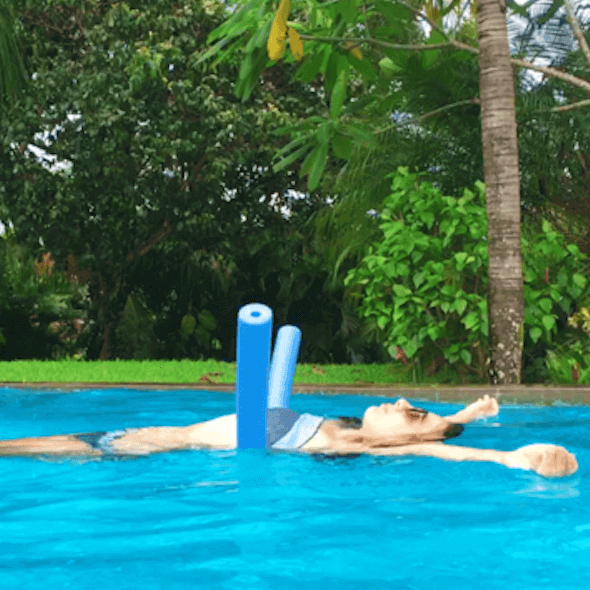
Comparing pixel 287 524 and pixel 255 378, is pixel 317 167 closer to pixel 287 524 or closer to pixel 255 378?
pixel 255 378

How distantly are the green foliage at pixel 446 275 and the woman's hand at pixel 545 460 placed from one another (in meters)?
5.30

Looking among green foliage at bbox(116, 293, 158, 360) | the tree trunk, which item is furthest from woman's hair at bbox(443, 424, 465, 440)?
green foliage at bbox(116, 293, 158, 360)

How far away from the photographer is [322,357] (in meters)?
17.9

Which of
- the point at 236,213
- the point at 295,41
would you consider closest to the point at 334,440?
the point at 295,41

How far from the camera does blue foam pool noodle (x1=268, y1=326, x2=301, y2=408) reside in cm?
656

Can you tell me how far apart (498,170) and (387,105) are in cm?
224

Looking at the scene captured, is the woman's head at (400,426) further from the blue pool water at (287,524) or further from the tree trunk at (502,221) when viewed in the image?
the tree trunk at (502,221)

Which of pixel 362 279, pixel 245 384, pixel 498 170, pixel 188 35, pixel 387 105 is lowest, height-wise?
pixel 245 384

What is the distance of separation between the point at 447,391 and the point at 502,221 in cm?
189

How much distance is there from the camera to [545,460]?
5.36 metres

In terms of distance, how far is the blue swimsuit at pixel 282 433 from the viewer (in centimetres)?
618

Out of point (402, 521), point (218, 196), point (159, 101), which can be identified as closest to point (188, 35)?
point (159, 101)

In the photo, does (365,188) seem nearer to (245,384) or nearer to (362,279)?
(362,279)

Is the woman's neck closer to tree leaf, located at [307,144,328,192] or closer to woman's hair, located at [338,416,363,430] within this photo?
woman's hair, located at [338,416,363,430]
